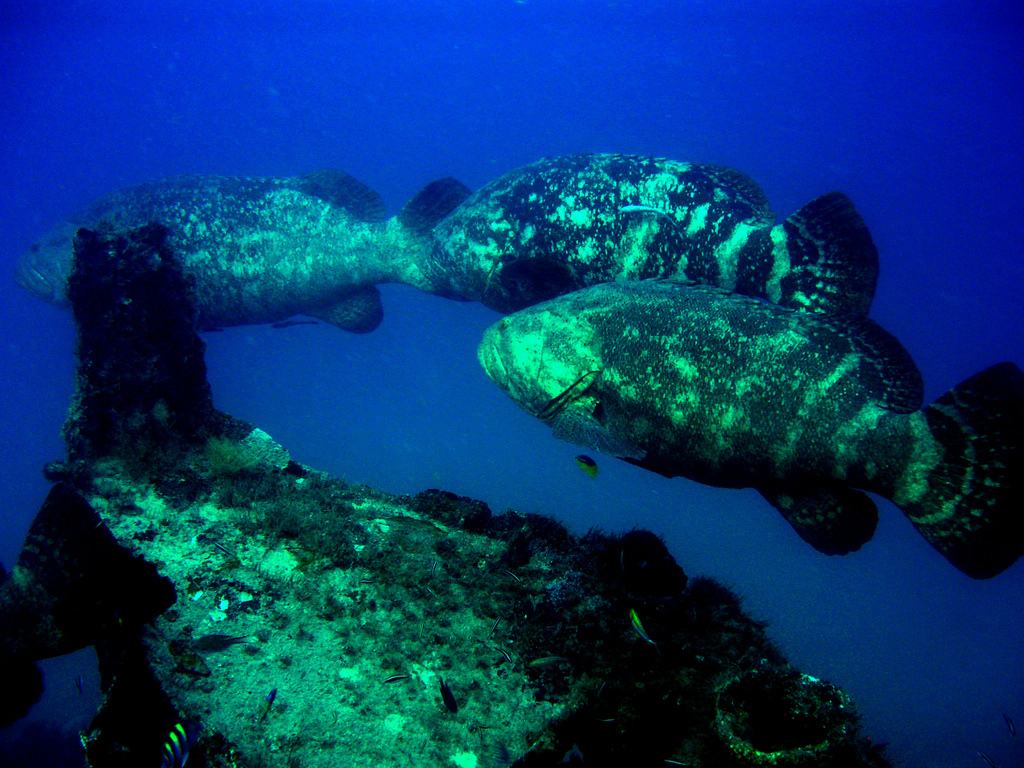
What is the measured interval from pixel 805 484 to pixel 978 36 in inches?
4065

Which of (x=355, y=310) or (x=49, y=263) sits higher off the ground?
(x=49, y=263)

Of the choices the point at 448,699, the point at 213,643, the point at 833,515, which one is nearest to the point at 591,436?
the point at 833,515

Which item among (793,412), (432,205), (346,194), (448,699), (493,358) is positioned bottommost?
(448,699)

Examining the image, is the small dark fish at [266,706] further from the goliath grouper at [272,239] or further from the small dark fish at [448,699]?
the goliath grouper at [272,239]

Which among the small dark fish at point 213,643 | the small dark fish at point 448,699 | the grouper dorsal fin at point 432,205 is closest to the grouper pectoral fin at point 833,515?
the small dark fish at point 448,699

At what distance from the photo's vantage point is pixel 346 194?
866cm

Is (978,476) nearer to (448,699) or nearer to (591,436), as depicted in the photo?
(591,436)

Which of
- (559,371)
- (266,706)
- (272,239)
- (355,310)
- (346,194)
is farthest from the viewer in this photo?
(355,310)

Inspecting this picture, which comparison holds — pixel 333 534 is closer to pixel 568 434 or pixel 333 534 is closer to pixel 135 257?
pixel 568 434

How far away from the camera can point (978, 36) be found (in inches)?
2606

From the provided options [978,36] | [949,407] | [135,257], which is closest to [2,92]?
[135,257]

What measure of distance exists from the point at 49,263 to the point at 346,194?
574 cm

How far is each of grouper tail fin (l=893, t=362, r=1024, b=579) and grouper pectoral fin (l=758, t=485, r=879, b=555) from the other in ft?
1.26

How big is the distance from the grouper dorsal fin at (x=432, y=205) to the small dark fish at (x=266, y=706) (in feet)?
21.4
